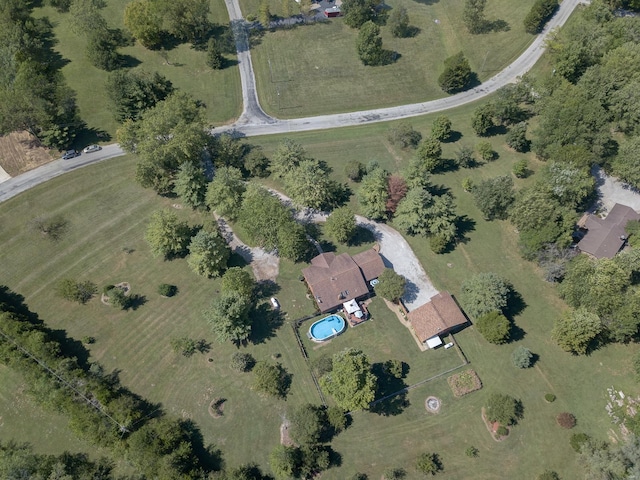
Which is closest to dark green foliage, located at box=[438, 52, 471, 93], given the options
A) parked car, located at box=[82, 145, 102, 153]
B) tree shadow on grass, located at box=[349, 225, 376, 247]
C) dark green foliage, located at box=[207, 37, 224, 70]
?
tree shadow on grass, located at box=[349, 225, 376, 247]

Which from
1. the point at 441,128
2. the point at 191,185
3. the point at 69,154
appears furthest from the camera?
the point at 69,154

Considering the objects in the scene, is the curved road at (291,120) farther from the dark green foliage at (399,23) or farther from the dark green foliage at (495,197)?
the dark green foliage at (495,197)

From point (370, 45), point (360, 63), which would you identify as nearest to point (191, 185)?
point (360, 63)

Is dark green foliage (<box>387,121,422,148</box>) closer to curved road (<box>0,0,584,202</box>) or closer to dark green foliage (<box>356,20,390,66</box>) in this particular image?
curved road (<box>0,0,584,202</box>)

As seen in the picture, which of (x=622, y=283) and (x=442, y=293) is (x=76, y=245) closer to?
(x=442, y=293)

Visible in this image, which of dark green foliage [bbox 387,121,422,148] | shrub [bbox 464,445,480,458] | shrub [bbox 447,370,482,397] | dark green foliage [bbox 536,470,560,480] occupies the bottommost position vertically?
dark green foliage [bbox 536,470,560,480]

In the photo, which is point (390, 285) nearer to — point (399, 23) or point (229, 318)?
point (229, 318)

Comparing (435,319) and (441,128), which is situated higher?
(441,128)
